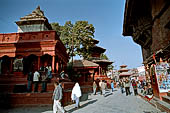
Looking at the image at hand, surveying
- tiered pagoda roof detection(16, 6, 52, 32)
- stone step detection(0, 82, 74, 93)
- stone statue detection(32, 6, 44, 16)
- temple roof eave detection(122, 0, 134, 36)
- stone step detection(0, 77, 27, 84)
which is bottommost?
stone step detection(0, 82, 74, 93)

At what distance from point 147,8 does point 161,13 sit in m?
2.32

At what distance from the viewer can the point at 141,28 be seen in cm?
971

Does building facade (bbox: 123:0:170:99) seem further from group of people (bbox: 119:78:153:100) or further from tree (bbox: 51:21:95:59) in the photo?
tree (bbox: 51:21:95:59)

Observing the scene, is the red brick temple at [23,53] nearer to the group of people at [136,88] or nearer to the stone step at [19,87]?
the stone step at [19,87]

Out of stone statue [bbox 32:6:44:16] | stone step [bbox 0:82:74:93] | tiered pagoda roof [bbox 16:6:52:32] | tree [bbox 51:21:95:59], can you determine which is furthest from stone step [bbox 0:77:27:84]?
tree [bbox 51:21:95:59]

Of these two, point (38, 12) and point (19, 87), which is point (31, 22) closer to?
point (38, 12)

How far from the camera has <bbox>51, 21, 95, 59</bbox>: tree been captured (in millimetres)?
26000

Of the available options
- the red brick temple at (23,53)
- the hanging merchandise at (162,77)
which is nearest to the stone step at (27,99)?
the red brick temple at (23,53)

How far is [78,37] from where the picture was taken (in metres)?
26.0

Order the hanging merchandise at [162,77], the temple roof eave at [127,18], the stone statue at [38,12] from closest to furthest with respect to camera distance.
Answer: the hanging merchandise at [162,77] < the temple roof eave at [127,18] < the stone statue at [38,12]

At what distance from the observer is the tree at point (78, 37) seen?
2600 cm

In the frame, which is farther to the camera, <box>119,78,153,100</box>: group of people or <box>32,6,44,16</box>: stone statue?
<box>32,6,44,16</box>: stone statue

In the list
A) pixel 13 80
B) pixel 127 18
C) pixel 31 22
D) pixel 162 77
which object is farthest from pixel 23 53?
pixel 162 77

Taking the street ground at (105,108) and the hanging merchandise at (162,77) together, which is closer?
the street ground at (105,108)
